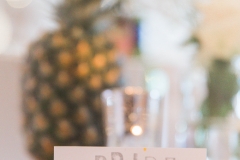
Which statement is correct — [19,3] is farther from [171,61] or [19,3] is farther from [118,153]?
[118,153]

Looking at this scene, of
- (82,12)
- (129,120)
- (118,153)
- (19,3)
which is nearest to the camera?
(118,153)

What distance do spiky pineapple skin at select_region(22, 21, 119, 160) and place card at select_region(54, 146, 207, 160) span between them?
168 mm

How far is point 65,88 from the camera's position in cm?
46

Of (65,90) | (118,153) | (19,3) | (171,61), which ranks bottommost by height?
(118,153)

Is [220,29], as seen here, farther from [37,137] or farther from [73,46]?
[37,137]

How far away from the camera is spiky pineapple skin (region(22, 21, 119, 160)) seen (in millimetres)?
449

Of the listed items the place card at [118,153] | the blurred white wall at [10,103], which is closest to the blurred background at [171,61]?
the blurred white wall at [10,103]

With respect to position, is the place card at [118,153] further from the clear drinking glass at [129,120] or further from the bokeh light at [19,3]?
the bokeh light at [19,3]

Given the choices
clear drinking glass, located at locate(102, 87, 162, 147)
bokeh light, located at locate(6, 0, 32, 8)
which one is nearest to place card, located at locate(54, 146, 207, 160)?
clear drinking glass, located at locate(102, 87, 162, 147)

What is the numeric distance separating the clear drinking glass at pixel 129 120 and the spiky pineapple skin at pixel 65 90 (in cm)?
6

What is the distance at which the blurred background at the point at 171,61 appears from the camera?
1.63 feet

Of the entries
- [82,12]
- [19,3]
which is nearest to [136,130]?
[82,12]

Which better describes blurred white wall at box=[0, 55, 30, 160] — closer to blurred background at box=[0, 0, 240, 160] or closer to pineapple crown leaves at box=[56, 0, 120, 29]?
blurred background at box=[0, 0, 240, 160]

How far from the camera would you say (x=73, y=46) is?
47 centimetres
